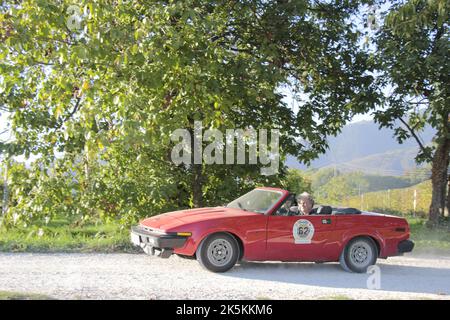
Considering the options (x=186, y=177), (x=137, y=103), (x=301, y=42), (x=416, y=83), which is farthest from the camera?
(x=416, y=83)

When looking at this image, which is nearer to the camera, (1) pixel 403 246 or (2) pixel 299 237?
(2) pixel 299 237

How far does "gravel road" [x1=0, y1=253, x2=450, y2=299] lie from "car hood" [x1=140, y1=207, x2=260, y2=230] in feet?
2.19

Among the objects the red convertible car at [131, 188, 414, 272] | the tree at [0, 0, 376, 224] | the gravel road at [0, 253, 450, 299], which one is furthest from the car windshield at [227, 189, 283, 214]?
the tree at [0, 0, 376, 224]

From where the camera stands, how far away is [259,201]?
9.19 m

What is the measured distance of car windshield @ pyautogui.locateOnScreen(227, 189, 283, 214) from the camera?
29.3ft

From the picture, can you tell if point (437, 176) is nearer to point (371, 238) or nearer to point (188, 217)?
point (371, 238)

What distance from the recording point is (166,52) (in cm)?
1052

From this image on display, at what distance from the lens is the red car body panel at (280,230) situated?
824 cm

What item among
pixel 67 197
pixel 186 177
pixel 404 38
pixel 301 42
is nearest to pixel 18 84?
pixel 67 197

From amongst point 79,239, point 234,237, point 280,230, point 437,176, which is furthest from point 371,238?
point 437,176

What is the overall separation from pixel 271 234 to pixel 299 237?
47 cm

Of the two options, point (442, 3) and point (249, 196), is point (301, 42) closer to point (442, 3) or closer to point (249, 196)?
point (442, 3)

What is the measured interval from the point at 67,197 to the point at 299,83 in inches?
299

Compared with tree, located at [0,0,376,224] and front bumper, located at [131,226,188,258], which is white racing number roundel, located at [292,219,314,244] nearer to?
front bumper, located at [131,226,188,258]
